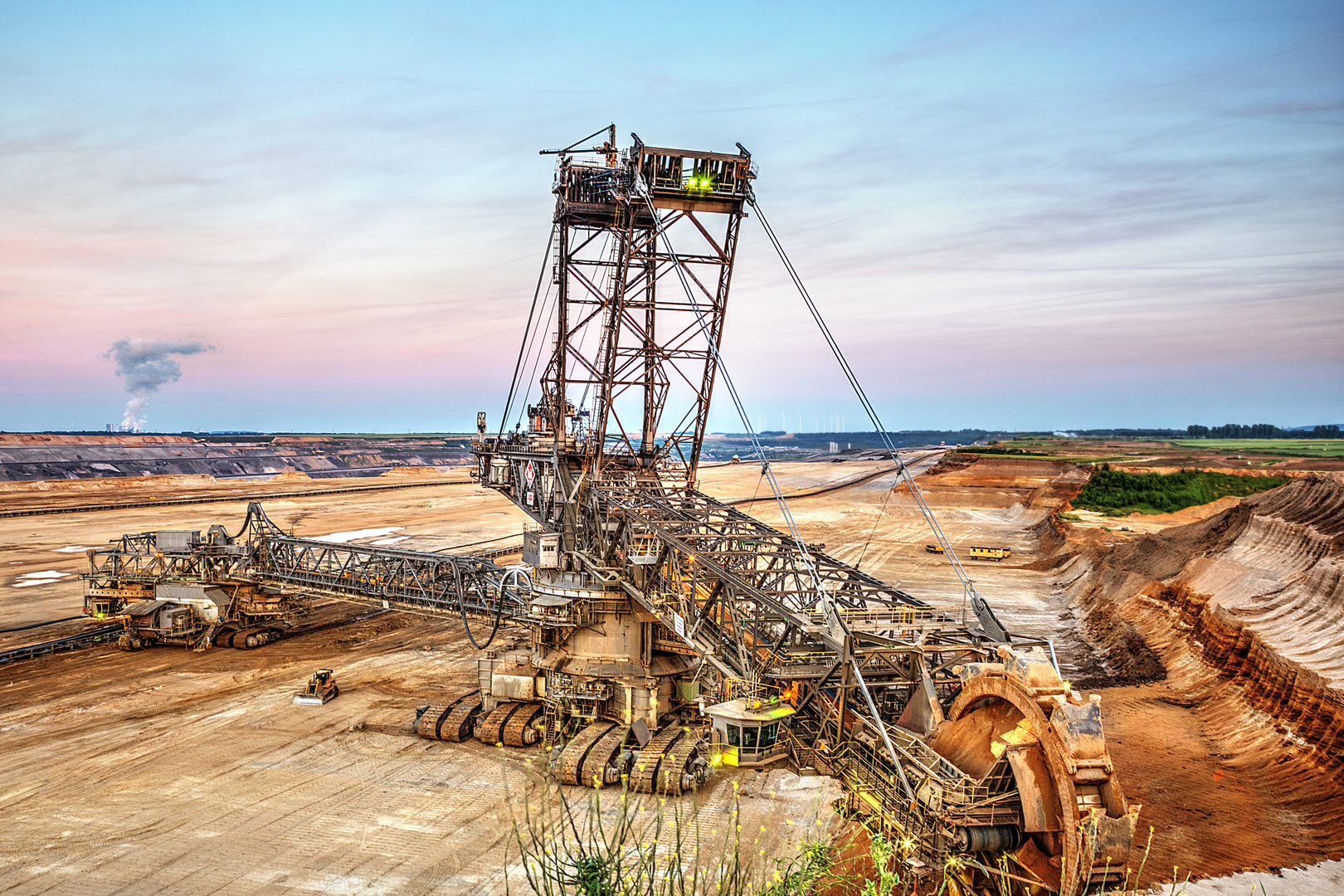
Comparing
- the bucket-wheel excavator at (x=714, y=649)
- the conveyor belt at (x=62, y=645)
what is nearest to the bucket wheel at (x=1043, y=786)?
the bucket-wheel excavator at (x=714, y=649)

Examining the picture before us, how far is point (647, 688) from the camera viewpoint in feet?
74.6

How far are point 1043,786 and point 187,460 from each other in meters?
148

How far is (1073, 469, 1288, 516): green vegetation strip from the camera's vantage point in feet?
221

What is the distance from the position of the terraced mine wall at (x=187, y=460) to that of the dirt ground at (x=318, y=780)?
9113 centimetres

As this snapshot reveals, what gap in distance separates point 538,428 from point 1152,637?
87.2 feet

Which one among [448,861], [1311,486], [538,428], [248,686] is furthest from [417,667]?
[1311,486]

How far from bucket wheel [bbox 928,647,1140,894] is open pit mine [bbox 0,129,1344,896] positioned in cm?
5

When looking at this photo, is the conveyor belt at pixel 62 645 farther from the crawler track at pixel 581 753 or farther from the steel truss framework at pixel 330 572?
the crawler track at pixel 581 753

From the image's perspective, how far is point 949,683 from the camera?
15.4m

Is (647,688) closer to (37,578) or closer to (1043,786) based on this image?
(1043,786)

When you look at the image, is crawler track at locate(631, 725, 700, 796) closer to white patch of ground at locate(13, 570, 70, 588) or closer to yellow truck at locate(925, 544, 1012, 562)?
yellow truck at locate(925, 544, 1012, 562)

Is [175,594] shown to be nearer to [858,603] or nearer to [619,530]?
[619,530]

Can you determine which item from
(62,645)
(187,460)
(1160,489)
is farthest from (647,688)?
(187,460)

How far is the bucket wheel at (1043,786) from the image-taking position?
10.1 metres
